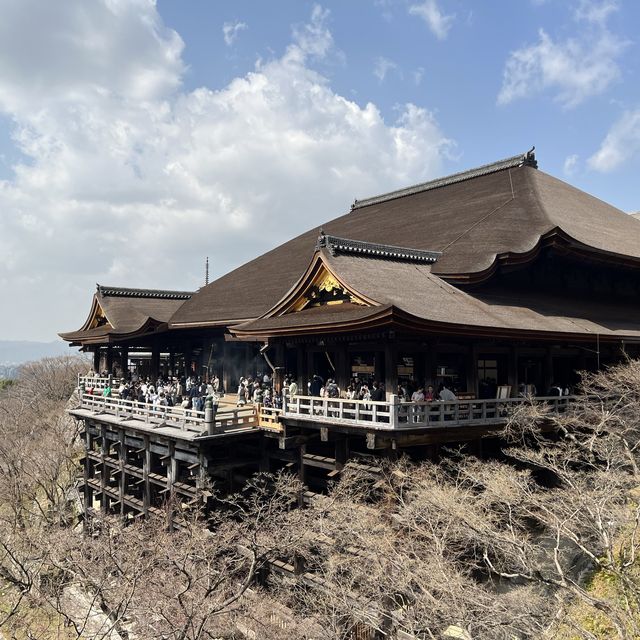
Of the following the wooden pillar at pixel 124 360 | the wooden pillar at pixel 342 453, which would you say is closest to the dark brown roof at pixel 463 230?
the wooden pillar at pixel 124 360

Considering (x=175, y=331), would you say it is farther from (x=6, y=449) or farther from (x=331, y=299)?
(x=331, y=299)

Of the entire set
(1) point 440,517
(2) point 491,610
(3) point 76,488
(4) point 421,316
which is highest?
(4) point 421,316

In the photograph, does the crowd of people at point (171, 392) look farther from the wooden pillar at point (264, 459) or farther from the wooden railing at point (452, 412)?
the wooden railing at point (452, 412)

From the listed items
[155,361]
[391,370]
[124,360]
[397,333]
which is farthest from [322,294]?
[124,360]

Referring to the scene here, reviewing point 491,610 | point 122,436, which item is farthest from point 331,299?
point 122,436

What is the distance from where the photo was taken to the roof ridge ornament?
57.4 ft

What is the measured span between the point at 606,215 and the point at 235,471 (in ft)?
70.6

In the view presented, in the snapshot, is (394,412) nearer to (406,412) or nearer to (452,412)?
(406,412)

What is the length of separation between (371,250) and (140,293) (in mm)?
20486

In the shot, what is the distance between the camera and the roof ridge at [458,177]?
1202 inches

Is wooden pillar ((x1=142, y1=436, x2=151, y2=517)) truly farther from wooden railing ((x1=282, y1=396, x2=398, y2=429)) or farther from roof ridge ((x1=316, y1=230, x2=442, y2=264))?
roof ridge ((x1=316, y1=230, x2=442, y2=264))

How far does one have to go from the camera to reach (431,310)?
15.3 metres

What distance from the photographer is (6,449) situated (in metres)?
31.1

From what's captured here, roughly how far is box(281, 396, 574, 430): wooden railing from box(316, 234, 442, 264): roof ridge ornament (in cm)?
482
